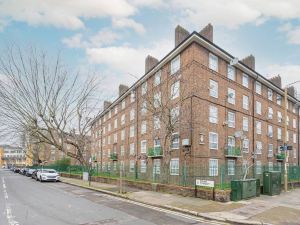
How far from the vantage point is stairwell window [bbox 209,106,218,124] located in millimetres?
31647

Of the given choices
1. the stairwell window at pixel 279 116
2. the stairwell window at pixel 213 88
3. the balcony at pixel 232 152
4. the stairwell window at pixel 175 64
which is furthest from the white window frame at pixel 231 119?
the stairwell window at pixel 279 116

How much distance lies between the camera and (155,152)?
1377 inches

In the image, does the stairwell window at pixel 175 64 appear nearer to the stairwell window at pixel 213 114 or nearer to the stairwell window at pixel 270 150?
the stairwell window at pixel 213 114

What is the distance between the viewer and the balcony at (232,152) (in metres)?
32.9

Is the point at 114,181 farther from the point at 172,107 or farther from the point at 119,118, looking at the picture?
the point at 119,118

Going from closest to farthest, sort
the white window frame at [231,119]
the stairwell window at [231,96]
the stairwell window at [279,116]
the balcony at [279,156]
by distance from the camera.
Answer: the stairwell window at [231,96], the white window frame at [231,119], the balcony at [279,156], the stairwell window at [279,116]

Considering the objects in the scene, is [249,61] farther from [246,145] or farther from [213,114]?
[213,114]

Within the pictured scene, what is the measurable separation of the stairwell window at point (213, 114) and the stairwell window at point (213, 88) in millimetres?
1237

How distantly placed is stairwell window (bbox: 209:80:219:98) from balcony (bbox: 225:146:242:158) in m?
5.43

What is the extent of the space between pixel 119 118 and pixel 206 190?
37.1m

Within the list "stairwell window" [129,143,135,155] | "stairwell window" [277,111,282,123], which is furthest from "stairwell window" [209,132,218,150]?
"stairwell window" [277,111,282,123]

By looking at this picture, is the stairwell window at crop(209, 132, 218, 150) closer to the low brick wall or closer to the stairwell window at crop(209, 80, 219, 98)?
the stairwell window at crop(209, 80, 219, 98)

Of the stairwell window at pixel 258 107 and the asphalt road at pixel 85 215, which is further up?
the stairwell window at pixel 258 107

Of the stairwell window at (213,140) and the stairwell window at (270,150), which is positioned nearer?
the stairwell window at (213,140)
